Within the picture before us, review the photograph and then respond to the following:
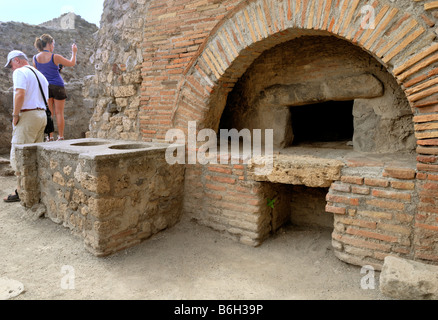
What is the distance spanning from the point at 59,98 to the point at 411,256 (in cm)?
557

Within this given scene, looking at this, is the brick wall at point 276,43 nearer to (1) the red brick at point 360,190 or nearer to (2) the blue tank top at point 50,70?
(1) the red brick at point 360,190

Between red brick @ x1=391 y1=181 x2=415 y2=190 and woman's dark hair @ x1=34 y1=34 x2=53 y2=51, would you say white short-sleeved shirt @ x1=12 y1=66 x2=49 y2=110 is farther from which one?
red brick @ x1=391 y1=181 x2=415 y2=190

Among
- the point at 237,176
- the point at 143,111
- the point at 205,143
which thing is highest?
the point at 143,111

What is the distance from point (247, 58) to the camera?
3330 millimetres

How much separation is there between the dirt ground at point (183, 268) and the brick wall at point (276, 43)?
10.0 inches

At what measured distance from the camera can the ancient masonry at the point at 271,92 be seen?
229 cm

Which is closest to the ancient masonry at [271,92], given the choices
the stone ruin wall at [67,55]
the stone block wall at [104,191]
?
the stone block wall at [104,191]

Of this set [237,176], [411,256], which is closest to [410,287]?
[411,256]

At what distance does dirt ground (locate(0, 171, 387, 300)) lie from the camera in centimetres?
232

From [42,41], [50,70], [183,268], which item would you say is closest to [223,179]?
[183,268]

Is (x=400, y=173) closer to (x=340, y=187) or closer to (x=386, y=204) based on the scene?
(x=386, y=204)

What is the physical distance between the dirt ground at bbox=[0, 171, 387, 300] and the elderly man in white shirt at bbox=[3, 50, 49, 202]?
136cm

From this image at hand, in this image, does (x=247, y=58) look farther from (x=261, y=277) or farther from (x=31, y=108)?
(x=31, y=108)

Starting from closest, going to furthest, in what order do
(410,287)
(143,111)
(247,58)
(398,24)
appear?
(410,287) → (398,24) → (247,58) → (143,111)
